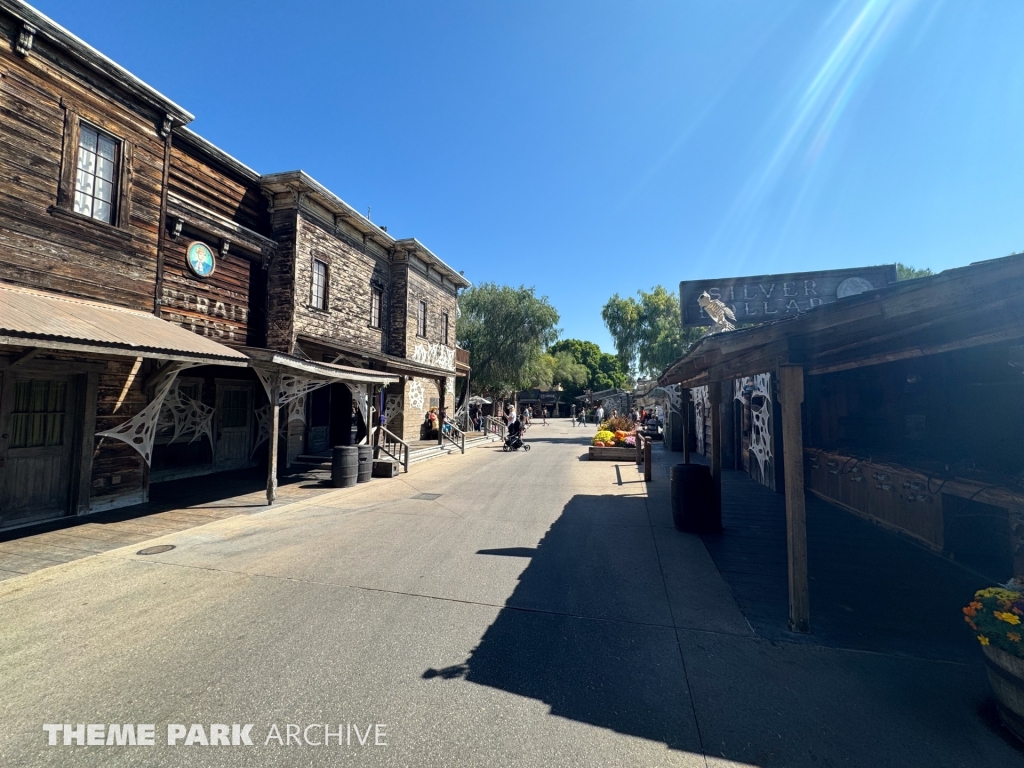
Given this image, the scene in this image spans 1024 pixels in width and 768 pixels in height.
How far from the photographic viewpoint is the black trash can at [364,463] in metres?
10.2

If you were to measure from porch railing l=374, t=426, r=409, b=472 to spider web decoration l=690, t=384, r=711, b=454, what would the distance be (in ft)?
32.1

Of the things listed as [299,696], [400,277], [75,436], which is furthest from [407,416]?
[299,696]

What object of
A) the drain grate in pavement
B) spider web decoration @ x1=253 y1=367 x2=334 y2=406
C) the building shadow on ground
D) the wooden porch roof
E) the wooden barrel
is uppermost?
the wooden porch roof

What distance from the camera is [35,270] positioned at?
21.4 feet

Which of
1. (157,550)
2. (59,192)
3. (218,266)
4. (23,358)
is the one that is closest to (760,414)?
(157,550)

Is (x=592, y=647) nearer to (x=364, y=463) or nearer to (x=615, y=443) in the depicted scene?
(x=364, y=463)

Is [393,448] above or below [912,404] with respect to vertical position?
below

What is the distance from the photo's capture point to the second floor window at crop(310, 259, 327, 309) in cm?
1288

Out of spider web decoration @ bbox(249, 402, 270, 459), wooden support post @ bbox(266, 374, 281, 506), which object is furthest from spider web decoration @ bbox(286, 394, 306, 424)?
wooden support post @ bbox(266, 374, 281, 506)

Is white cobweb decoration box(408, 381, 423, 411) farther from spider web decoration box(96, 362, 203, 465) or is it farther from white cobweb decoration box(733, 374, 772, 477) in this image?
white cobweb decoration box(733, 374, 772, 477)

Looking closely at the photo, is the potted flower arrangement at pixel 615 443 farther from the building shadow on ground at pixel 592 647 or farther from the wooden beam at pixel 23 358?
the wooden beam at pixel 23 358

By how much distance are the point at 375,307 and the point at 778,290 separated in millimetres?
13520

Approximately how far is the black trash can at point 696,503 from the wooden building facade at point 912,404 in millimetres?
860

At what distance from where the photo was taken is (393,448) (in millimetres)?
15328
